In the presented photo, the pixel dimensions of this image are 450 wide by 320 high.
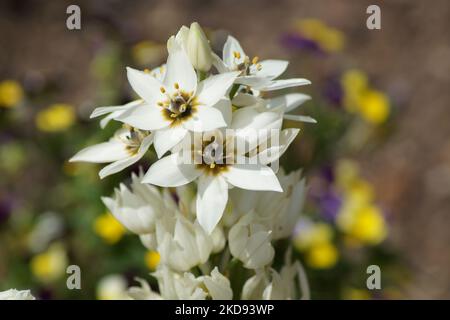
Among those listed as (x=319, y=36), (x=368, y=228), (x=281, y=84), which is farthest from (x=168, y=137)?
(x=319, y=36)

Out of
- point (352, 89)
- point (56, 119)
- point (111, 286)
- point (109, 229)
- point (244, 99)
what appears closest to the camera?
point (244, 99)

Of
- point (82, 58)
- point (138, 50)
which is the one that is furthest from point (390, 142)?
point (82, 58)

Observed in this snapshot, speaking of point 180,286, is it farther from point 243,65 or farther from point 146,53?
point 146,53

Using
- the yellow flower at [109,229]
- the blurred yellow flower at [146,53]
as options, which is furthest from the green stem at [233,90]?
the blurred yellow flower at [146,53]

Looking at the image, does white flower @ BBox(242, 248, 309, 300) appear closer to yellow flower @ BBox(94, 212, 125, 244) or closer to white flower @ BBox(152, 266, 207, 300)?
white flower @ BBox(152, 266, 207, 300)

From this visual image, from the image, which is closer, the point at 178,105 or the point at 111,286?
the point at 178,105

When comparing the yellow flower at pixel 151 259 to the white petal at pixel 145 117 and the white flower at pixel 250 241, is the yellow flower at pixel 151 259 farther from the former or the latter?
the white petal at pixel 145 117

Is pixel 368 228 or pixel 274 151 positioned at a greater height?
pixel 274 151
